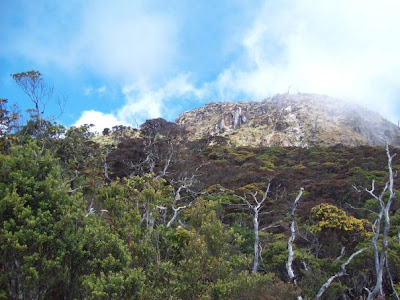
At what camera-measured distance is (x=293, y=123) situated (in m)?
81.2

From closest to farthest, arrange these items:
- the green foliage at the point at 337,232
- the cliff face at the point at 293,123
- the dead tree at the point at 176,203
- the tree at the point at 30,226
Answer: the tree at the point at 30,226 → the green foliage at the point at 337,232 → the dead tree at the point at 176,203 → the cliff face at the point at 293,123

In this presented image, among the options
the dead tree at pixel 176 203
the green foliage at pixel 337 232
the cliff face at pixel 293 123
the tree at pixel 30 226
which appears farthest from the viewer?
the cliff face at pixel 293 123

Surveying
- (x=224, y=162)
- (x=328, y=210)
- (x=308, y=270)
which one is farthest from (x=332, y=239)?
(x=224, y=162)

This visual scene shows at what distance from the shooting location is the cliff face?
7469 cm

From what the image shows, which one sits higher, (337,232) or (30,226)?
(30,226)

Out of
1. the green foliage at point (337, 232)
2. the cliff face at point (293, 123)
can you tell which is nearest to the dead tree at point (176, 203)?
the green foliage at point (337, 232)

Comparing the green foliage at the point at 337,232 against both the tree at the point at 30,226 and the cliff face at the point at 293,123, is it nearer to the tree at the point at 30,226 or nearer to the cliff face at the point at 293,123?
the tree at the point at 30,226

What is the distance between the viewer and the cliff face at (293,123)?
245 ft

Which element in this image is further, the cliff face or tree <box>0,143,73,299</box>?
the cliff face

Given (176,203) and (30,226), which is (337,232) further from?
(30,226)

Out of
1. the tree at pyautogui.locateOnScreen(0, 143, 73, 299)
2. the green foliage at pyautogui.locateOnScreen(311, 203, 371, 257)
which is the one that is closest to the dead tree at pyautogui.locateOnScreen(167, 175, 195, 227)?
the green foliage at pyautogui.locateOnScreen(311, 203, 371, 257)

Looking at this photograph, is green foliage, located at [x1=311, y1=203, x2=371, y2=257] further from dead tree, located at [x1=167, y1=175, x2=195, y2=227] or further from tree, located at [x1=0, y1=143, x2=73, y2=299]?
tree, located at [x1=0, y1=143, x2=73, y2=299]

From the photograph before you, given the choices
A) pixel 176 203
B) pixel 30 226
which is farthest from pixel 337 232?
pixel 30 226

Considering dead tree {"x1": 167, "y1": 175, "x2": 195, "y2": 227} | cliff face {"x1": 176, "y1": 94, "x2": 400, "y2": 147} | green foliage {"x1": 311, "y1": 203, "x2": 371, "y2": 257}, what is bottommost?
green foliage {"x1": 311, "y1": 203, "x2": 371, "y2": 257}
